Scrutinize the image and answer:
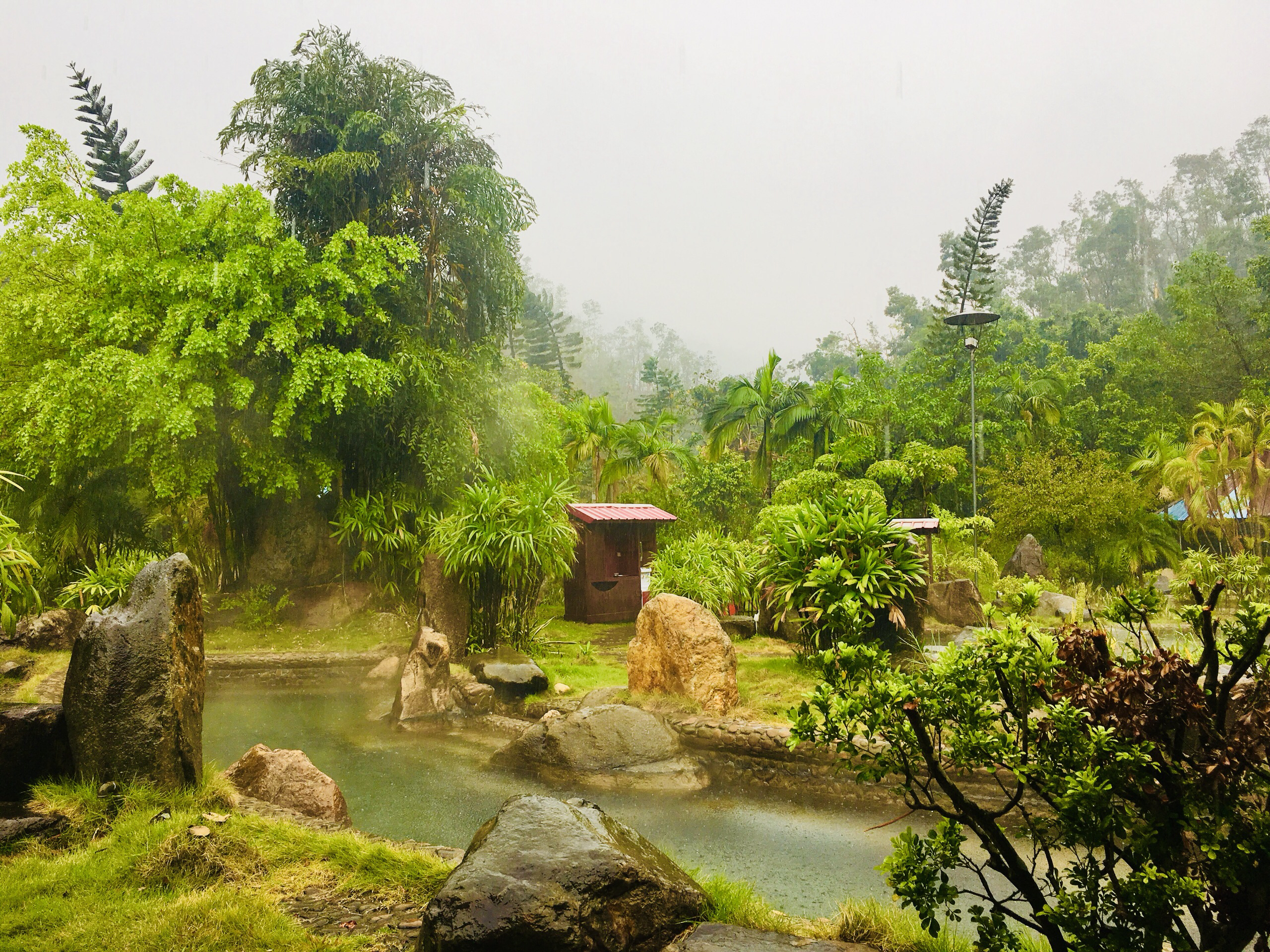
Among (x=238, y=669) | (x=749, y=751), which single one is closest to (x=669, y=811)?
(x=749, y=751)

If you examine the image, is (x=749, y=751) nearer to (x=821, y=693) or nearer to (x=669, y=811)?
(x=669, y=811)

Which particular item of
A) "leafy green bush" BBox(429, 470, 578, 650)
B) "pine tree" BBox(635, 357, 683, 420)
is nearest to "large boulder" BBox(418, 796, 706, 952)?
"leafy green bush" BBox(429, 470, 578, 650)

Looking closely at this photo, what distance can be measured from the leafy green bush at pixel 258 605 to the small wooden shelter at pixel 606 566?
14.7 feet

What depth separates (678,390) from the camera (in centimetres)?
3834

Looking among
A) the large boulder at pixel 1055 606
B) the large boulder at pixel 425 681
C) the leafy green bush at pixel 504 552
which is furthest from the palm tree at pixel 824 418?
the large boulder at pixel 425 681

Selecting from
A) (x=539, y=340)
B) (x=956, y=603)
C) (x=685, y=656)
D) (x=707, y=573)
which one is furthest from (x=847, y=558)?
(x=539, y=340)

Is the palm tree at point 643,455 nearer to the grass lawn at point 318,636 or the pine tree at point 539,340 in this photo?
the grass lawn at point 318,636

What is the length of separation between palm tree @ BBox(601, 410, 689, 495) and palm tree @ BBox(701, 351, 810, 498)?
119cm

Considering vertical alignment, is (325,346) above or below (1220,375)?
below

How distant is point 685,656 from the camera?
7324 mm

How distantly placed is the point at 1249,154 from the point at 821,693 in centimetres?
6552

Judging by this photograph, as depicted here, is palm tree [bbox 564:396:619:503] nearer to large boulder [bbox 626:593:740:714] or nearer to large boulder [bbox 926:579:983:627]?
large boulder [bbox 926:579:983:627]

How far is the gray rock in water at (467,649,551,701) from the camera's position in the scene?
26.8 ft

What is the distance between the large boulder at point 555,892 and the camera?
2586 millimetres
